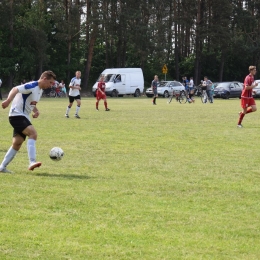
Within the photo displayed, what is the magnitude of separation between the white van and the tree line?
640cm

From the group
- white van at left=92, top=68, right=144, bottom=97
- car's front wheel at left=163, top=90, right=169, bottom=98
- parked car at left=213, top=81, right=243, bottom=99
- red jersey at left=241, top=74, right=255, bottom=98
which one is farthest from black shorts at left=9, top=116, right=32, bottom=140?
car's front wheel at left=163, top=90, right=169, bottom=98

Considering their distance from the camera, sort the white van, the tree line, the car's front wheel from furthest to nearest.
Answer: the tree line, the car's front wheel, the white van

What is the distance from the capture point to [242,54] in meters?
73.1

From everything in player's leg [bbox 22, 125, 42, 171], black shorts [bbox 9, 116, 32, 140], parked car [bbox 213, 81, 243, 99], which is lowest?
parked car [bbox 213, 81, 243, 99]

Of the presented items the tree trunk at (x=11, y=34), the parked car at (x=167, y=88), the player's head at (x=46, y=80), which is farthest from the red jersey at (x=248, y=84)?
the tree trunk at (x=11, y=34)

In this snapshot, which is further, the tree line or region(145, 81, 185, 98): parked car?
the tree line

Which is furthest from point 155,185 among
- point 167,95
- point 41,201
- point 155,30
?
point 155,30

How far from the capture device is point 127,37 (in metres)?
65.6

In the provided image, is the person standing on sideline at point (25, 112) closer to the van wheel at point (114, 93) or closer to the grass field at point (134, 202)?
the grass field at point (134, 202)

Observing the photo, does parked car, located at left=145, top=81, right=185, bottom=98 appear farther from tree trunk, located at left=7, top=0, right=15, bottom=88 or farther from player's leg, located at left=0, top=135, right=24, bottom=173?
player's leg, located at left=0, top=135, right=24, bottom=173

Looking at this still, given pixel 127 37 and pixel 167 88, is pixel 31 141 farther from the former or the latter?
pixel 127 37

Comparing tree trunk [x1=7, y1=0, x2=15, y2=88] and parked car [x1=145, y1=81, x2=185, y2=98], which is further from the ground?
tree trunk [x1=7, y1=0, x2=15, y2=88]

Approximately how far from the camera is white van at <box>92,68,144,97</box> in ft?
184

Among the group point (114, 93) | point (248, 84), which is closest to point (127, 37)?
point (114, 93)
